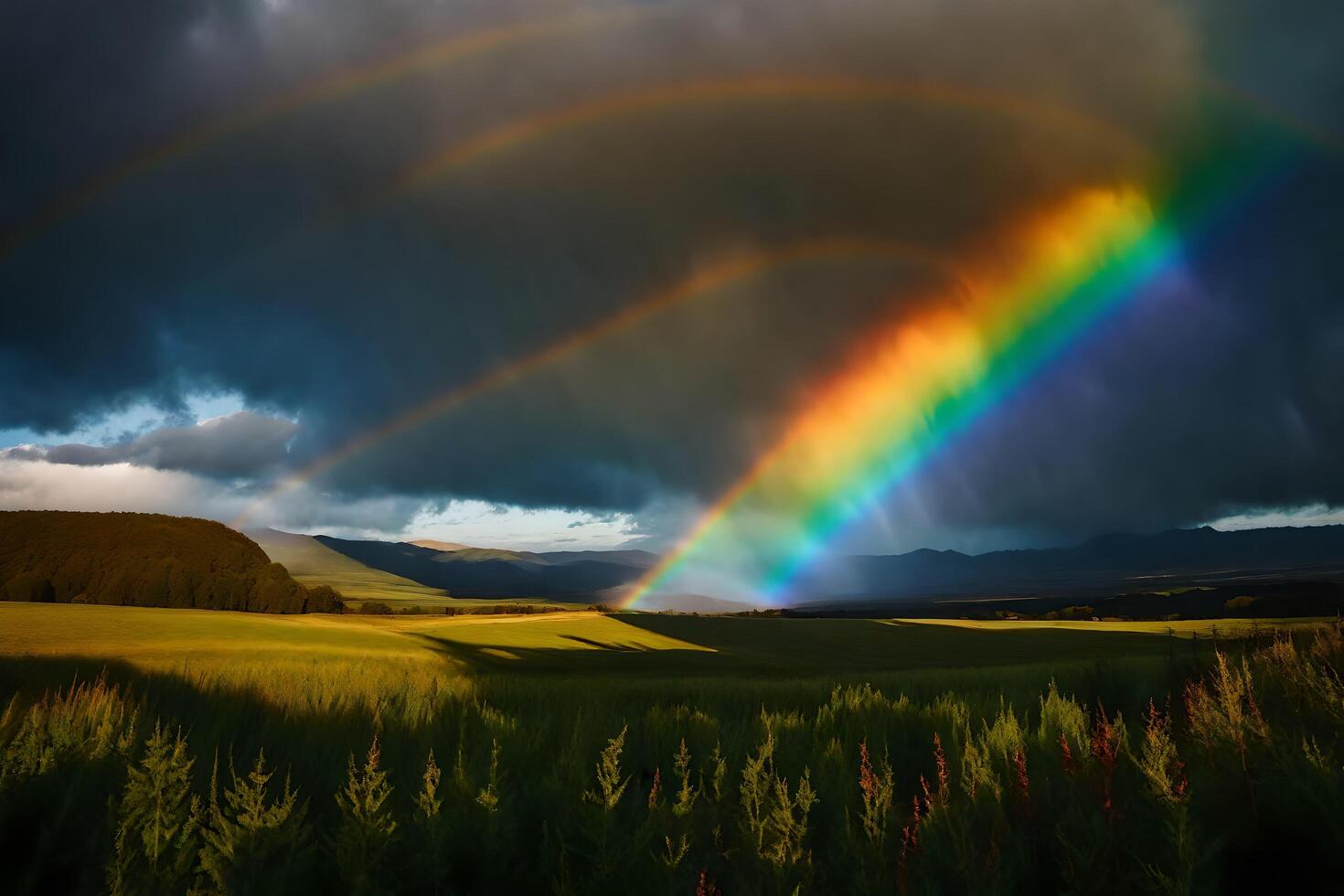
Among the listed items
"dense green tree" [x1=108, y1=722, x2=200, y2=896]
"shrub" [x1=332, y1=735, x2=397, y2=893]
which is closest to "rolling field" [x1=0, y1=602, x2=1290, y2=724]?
"dense green tree" [x1=108, y1=722, x2=200, y2=896]

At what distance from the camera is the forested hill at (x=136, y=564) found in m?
72.4

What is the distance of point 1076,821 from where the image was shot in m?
4.25

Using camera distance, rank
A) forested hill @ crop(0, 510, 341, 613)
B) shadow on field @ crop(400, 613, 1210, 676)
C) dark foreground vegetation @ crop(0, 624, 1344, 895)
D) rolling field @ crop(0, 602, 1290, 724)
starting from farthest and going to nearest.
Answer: forested hill @ crop(0, 510, 341, 613) → shadow on field @ crop(400, 613, 1210, 676) → rolling field @ crop(0, 602, 1290, 724) → dark foreground vegetation @ crop(0, 624, 1344, 895)

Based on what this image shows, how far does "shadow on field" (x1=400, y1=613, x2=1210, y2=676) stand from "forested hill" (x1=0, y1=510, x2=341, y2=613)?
127 ft

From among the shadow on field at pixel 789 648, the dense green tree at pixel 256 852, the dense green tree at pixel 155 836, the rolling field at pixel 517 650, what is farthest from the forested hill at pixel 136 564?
the dense green tree at pixel 256 852

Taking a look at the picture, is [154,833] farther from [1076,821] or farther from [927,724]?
[927,724]

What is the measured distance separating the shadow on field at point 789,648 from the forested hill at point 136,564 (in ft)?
127

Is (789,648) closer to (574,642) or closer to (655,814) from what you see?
(574,642)

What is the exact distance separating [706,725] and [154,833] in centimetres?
557

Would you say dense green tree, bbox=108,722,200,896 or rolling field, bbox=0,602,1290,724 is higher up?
dense green tree, bbox=108,722,200,896

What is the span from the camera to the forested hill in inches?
2849

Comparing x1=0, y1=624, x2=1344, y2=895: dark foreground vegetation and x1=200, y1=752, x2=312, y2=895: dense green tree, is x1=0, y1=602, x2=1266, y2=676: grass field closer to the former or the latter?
x1=0, y1=624, x2=1344, y2=895: dark foreground vegetation

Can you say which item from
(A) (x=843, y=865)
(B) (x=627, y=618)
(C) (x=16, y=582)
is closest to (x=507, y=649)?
(B) (x=627, y=618)

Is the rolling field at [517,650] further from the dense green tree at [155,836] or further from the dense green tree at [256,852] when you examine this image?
the dense green tree at [256,852]
